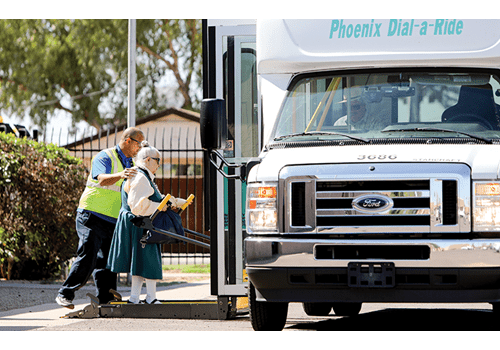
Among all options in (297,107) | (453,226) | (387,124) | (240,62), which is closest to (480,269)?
(453,226)

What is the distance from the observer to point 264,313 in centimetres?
655

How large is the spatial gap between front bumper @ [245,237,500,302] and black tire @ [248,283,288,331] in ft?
1.41

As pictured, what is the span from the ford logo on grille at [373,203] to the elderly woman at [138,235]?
115 inches

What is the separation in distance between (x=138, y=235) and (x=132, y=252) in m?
0.19

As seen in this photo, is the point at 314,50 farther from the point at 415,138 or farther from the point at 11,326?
the point at 11,326

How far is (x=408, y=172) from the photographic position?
5.78m

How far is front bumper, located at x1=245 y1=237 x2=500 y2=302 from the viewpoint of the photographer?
18.5ft

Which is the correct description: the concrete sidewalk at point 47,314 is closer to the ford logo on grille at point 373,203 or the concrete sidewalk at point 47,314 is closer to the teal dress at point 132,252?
the teal dress at point 132,252

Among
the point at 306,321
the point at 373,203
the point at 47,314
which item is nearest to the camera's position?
the point at 373,203

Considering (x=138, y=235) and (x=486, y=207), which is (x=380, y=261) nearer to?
(x=486, y=207)

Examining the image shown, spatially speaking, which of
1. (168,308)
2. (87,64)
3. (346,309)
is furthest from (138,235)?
(87,64)

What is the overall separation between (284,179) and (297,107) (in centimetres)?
103

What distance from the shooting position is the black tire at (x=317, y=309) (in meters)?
8.43

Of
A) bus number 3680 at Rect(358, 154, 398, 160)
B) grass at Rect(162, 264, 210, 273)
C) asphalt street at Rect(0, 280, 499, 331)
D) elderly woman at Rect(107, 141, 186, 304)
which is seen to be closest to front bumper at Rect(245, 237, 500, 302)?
bus number 3680 at Rect(358, 154, 398, 160)
